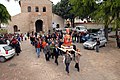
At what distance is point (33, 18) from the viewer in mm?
46594

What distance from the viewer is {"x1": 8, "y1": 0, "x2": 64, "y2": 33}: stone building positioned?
46969mm

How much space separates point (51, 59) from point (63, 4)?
3861 cm

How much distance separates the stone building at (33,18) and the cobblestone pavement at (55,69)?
25.8m

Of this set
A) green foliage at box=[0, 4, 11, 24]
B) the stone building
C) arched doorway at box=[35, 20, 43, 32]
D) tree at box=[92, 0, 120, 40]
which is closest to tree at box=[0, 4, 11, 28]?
green foliage at box=[0, 4, 11, 24]

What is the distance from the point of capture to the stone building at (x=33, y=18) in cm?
4697

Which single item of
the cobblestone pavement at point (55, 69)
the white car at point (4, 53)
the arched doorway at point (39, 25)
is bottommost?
the cobblestone pavement at point (55, 69)

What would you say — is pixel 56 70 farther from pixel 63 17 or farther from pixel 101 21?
pixel 63 17

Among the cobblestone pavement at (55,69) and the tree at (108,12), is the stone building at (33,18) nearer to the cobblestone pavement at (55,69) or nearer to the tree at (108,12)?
the tree at (108,12)

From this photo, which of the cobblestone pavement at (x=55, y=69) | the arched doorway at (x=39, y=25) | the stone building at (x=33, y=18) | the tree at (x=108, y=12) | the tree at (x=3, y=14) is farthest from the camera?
the arched doorway at (x=39, y=25)

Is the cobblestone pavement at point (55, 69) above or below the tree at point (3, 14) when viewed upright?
below

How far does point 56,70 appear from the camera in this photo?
16.4 meters

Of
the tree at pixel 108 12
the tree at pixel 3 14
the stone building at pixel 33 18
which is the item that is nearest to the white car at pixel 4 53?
the tree at pixel 3 14

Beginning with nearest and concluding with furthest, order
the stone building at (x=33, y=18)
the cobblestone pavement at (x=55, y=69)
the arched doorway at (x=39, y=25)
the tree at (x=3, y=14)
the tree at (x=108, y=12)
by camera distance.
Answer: the cobblestone pavement at (x=55, y=69) → the tree at (x=3, y=14) → the tree at (x=108, y=12) → the stone building at (x=33, y=18) → the arched doorway at (x=39, y=25)

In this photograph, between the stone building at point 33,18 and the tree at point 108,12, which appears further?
the stone building at point 33,18
